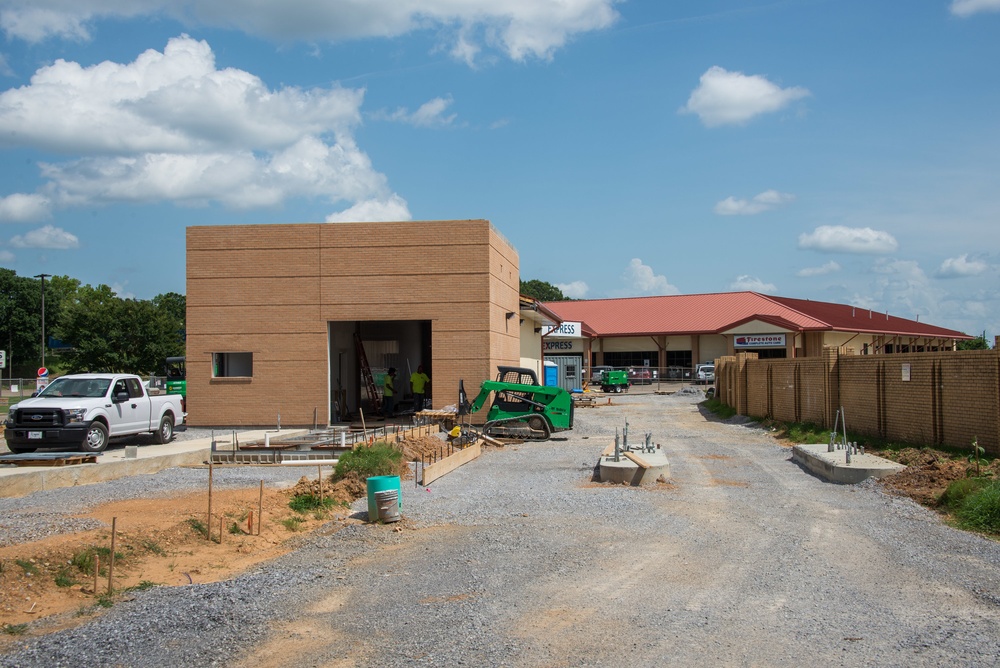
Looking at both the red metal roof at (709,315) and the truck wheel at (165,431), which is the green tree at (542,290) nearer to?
the red metal roof at (709,315)

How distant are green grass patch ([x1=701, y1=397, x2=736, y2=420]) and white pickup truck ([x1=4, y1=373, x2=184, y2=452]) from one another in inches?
834

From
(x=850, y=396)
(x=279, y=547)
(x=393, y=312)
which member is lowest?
(x=279, y=547)

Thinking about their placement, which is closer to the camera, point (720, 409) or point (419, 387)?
point (419, 387)

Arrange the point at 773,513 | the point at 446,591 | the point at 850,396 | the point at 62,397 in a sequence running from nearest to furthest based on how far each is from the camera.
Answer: the point at 446,591
the point at 773,513
the point at 62,397
the point at 850,396

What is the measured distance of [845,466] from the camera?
632 inches

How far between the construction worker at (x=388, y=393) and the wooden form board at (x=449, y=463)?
1003cm

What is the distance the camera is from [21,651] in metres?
6.78

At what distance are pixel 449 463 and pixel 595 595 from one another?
10.4 m

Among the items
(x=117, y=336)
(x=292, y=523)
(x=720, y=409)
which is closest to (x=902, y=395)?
(x=292, y=523)

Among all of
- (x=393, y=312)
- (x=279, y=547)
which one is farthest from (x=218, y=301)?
(x=279, y=547)

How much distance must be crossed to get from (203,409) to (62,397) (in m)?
8.03

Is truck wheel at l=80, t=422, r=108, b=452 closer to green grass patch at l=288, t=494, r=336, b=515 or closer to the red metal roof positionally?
green grass patch at l=288, t=494, r=336, b=515

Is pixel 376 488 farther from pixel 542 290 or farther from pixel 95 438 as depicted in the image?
pixel 542 290

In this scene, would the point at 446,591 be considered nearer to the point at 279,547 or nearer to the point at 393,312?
the point at 279,547
